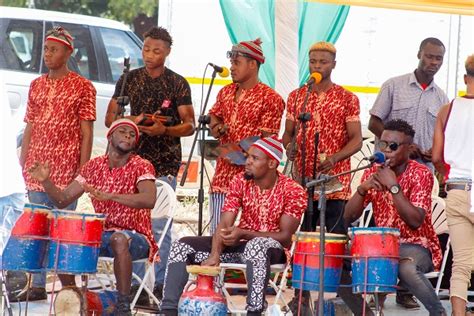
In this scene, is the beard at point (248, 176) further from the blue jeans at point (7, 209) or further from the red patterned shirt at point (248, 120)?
the blue jeans at point (7, 209)

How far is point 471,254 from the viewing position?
22.9 ft

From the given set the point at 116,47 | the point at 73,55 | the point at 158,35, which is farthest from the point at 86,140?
the point at 116,47

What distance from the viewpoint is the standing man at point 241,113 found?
8.02m

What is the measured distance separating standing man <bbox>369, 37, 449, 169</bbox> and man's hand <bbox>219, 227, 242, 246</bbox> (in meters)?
1.89

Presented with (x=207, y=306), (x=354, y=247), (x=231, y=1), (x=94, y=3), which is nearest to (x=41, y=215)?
(x=207, y=306)

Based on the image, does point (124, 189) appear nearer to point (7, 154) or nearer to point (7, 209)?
point (7, 209)

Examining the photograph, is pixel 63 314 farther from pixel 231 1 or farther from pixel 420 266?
pixel 231 1

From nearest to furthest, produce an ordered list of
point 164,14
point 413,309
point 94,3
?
point 413,309, point 164,14, point 94,3

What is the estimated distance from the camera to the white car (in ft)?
34.2

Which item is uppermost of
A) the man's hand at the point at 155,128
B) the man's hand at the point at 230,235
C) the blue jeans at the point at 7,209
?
the man's hand at the point at 155,128

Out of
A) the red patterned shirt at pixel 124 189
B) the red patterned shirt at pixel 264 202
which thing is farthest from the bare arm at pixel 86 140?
the red patterned shirt at pixel 264 202

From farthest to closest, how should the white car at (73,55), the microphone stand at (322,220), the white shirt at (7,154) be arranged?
the white car at (73,55), the microphone stand at (322,220), the white shirt at (7,154)

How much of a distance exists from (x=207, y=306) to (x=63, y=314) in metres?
0.91

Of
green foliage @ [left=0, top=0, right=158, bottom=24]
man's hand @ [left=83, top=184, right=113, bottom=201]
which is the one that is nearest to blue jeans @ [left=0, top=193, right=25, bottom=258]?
man's hand @ [left=83, top=184, right=113, bottom=201]
